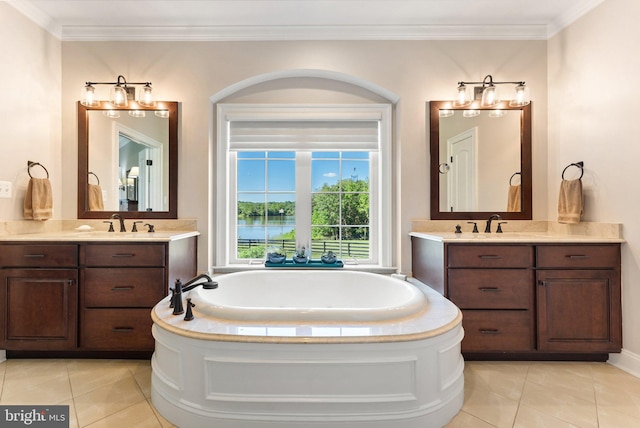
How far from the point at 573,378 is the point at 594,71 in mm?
2103

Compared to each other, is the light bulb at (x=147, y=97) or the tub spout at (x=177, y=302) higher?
the light bulb at (x=147, y=97)

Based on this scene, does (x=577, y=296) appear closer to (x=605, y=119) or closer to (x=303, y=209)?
(x=605, y=119)

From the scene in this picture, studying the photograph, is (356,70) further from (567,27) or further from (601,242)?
(601,242)

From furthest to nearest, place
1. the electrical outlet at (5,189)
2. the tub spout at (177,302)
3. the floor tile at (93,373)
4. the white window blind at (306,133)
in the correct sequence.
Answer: the white window blind at (306,133)
the electrical outlet at (5,189)
the floor tile at (93,373)
the tub spout at (177,302)

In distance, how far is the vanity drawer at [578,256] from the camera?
198cm

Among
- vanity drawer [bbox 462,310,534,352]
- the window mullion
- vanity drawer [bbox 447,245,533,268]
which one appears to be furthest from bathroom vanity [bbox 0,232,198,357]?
vanity drawer [bbox 462,310,534,352]

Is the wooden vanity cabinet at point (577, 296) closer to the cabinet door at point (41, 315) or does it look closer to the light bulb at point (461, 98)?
the light bulb at point (461, 98)

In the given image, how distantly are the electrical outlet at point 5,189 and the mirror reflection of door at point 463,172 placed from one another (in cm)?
331

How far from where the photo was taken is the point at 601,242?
197 cm

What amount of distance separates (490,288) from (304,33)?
94.2 inches

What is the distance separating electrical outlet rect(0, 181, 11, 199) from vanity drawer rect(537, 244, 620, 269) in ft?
12.0

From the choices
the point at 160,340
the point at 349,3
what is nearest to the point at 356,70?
the point at 349,3

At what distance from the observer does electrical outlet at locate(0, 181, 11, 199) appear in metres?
2.11

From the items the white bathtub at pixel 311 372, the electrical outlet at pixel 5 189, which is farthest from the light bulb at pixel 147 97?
the white bathtub at pixel 311 372
